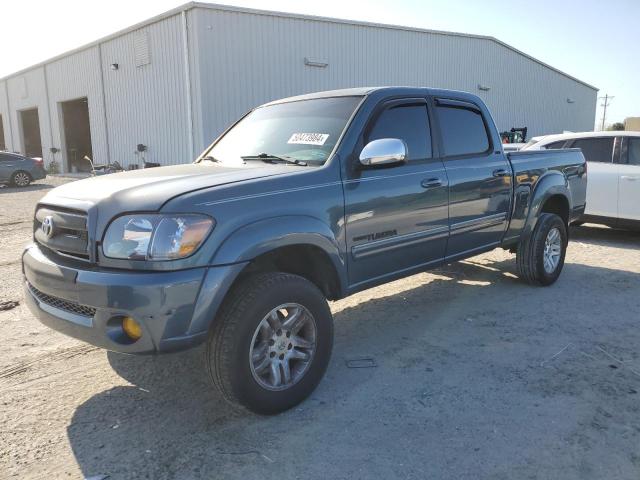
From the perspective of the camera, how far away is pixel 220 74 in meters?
16.4

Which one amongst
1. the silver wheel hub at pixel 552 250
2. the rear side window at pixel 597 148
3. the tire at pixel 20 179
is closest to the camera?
the silver wheel hub at pixel 552 250

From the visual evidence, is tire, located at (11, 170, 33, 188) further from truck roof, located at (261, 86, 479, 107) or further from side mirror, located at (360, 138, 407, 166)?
side mirror, located at (360, 138, 407, 166)

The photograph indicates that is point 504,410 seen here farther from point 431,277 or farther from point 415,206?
point 431,277

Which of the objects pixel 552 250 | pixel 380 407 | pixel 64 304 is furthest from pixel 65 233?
pixel 552 250

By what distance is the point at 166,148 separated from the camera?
18656 millimetres

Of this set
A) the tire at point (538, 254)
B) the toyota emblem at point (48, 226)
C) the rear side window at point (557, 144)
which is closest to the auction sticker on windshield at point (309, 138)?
the toyota emblem at point (48, 226)

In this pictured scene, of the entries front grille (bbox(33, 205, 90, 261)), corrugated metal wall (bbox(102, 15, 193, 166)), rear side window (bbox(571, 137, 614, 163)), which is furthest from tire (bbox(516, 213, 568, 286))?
corrugated metal wall (bbox(102, 15, 193, 166))

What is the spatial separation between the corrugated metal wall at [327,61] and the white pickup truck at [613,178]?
11036mm

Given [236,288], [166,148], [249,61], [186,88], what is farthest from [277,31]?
[236,288]

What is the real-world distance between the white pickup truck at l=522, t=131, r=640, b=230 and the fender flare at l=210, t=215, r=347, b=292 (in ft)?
18.6

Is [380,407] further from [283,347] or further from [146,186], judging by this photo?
[146,186]

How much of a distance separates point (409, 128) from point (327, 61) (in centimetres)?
1519

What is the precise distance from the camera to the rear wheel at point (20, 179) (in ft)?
63.3

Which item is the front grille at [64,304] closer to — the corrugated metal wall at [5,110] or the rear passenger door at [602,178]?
the rear passenger door at [602,178]
